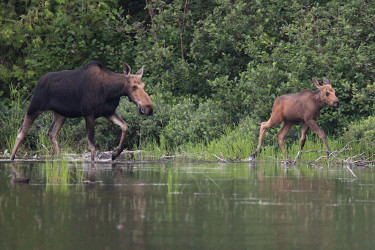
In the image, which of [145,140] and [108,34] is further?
[108,34]

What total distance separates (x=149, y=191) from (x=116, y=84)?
6.72 metres

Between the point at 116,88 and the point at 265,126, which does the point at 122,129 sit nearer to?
the point at 116,88

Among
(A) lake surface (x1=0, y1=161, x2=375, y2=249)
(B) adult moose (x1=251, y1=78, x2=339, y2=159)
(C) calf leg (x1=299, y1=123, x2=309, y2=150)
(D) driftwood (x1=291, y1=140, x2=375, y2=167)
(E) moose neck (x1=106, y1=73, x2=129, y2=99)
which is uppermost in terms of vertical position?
(E) moose neck (x1=106, y1=73, x2=129, y2=99)

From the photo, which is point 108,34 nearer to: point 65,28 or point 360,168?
point 65,28

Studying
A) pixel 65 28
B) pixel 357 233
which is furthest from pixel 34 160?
pixel 357 233

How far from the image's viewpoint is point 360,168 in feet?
50.3

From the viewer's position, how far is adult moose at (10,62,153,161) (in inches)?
664

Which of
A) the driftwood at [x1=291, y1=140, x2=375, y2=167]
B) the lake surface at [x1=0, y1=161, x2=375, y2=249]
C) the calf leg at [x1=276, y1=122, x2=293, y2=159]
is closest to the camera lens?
the lake surface at [x1=0, y1=161, x2=375, y2=249]

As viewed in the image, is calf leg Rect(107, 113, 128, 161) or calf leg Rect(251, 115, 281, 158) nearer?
calf leg Rect(107, 113, 128, 161)

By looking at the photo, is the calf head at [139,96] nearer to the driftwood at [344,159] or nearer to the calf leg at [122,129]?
the calf leg at [122,129]

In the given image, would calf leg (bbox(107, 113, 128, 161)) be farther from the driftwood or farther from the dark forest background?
the driftwood

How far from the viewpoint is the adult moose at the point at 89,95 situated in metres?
16.9

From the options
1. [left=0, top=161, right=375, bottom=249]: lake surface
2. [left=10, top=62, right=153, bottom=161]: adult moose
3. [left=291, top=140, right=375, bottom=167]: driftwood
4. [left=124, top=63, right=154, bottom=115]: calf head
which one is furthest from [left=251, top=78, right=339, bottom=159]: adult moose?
[left=0, top=161, right=375, bottom=249]: lake surface

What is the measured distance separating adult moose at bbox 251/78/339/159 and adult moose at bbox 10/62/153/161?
9.16 feet
